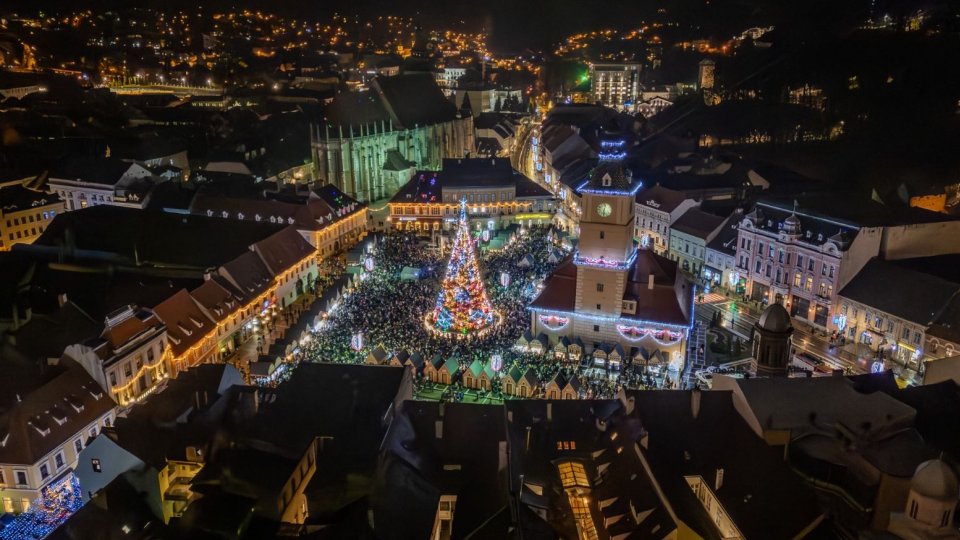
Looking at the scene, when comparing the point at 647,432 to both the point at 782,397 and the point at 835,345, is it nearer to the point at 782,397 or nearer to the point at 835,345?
the point at 782,397

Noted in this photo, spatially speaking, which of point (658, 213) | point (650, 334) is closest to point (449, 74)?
point (658, 213)

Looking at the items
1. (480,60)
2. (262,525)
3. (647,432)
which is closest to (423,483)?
(262,525)

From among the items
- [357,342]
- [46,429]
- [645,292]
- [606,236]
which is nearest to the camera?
[46,429]

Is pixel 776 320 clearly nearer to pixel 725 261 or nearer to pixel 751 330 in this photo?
pixel 751 330

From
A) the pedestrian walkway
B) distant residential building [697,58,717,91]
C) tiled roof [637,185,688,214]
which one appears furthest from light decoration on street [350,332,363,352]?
distant residential building [697,58,717,91]

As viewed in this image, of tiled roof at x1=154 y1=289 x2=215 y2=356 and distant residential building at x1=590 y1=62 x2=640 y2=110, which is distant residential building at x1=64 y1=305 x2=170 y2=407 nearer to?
tiled roof at x1=154 y1=289 x2=215 y2=356

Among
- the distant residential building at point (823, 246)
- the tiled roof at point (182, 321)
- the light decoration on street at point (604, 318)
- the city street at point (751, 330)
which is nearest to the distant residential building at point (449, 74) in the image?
the distant residential building at point (823, 246)
